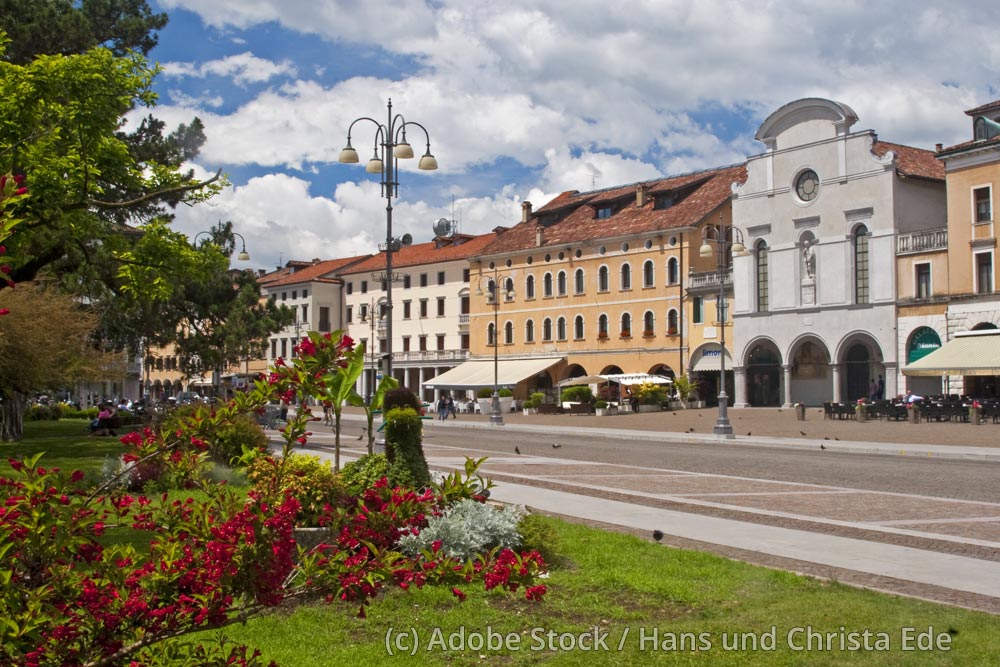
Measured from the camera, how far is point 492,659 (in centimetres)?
623

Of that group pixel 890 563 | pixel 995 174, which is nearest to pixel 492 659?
pixel 890 563

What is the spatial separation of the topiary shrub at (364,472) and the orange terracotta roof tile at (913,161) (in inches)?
1822

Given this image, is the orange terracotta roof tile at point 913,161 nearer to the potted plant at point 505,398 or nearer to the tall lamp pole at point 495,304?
the tall lamp pole at point 495,304

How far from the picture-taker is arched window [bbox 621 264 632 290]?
215ft

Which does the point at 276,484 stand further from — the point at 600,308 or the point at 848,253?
the point at 600,308

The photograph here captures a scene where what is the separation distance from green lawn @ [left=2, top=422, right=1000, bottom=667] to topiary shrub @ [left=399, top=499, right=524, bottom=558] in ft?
2.15

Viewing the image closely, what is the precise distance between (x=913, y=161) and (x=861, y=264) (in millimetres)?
6770

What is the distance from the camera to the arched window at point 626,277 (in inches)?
2581

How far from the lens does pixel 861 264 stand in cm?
5291

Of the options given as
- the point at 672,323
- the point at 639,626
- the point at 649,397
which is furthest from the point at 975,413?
the point at 639,626

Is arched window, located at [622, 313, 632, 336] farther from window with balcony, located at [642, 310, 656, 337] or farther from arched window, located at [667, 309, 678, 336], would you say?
arched window, located at [667, 309, 678, 336]

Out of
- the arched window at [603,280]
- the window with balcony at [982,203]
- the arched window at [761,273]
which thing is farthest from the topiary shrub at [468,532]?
the arched window at [603,280]

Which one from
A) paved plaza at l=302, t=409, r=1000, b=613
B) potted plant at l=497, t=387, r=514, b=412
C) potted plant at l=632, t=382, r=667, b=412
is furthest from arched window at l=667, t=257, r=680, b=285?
paved plaza at l=302, t=409, r=1000, b=613

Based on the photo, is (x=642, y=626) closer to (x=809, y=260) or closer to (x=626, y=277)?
(x=809, y=260)
